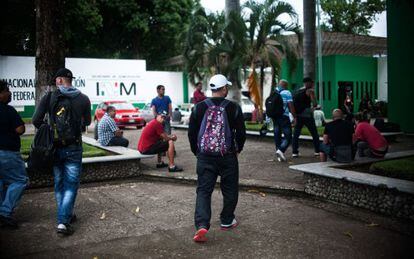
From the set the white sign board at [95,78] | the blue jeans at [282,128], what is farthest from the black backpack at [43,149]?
the white sign board at [95,78]

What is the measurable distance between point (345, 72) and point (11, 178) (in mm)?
24184

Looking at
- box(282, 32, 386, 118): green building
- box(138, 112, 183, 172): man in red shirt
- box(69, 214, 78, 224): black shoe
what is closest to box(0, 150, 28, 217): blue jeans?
box(69, 214, 78, 224): black shoe

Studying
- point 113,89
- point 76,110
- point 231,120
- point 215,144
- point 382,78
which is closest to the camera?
point 215,144

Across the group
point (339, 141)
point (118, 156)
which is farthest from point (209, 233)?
point (118, 156)

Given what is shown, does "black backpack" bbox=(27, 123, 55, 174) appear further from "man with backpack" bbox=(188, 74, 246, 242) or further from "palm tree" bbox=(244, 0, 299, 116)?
"palm tree" bbox=(244, 0, 299, 116)

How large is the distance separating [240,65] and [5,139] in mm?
13538

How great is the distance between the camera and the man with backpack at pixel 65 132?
17.7 ft

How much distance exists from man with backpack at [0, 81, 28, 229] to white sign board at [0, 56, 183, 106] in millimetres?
23390

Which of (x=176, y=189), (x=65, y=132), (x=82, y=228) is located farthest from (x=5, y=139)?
(x=176, y=189)

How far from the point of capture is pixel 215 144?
5035mm

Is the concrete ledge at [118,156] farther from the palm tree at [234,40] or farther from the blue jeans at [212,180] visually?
the palm tree at [234,40]

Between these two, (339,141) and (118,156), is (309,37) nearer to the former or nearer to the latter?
(339,141)

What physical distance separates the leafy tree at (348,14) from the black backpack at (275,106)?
119ft

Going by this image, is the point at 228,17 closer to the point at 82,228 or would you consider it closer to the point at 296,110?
the point at 296,110
